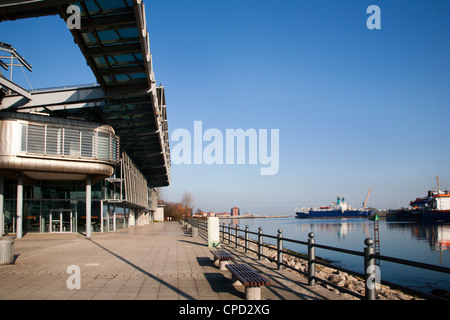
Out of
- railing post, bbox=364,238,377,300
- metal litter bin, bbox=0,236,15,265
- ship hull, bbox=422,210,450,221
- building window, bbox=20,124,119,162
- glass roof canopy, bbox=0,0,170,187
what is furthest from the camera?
ship hull, bbox=422,210,450,221

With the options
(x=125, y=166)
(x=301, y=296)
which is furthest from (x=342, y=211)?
(x=301, y=296)

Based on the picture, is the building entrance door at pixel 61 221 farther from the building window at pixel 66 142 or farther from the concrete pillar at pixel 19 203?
the building window at pixel 66 142

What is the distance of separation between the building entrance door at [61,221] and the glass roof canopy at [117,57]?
8076mm

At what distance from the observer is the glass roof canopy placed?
1457 cm

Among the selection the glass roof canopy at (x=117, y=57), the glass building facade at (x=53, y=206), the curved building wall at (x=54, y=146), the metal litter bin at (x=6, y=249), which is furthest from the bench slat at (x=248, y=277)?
the glass building facade at (x=53, y=206)

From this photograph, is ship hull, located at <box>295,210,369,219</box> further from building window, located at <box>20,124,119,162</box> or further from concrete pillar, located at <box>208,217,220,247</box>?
concrete pillar, located at <box>208,217,220,247</box>

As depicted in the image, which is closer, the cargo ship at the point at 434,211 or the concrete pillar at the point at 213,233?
the concrete pillar at the point at 213,233

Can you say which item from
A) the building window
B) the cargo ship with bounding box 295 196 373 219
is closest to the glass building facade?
the building window

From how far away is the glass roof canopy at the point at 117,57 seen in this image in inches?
574

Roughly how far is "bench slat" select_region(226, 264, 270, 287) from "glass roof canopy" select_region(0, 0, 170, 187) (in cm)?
1131

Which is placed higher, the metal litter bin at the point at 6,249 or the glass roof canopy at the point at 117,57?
the glass roof canopy at the point at 117,57

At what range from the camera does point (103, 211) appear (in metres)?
31.2

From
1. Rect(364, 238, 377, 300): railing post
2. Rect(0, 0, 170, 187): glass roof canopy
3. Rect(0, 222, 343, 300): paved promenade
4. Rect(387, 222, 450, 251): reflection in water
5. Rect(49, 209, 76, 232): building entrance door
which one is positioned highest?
Rect(0, 0, 170, 187): glass roof canopy
